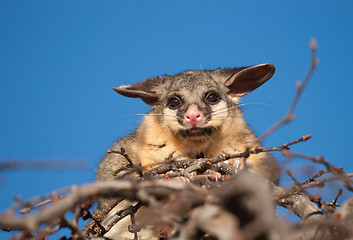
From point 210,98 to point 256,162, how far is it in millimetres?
1266

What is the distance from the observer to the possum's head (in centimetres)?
564

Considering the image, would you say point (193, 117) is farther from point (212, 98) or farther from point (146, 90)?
point (146, 90)

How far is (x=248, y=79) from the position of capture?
256 inches

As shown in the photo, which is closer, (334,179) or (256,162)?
(334,179)

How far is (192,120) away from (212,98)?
81 centimetres

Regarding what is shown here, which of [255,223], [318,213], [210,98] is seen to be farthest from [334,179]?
[210,98]

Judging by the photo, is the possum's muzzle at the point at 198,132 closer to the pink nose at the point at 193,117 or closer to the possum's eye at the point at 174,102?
the pink nose at the point at 193,117

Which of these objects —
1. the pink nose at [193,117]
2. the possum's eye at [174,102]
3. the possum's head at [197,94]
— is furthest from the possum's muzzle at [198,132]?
the possum's eye at [174,102]

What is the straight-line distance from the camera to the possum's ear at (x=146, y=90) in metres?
6.21

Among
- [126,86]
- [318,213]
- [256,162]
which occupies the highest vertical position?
[126,86]

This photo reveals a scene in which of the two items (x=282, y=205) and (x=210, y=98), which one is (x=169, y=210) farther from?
(x=210, y=98)

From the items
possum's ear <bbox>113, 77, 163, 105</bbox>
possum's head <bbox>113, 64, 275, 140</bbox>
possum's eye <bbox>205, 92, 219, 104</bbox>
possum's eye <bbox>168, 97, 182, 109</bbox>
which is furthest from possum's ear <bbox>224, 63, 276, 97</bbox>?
possum's ear <bbox>113, 77, 163, 105</bbox>

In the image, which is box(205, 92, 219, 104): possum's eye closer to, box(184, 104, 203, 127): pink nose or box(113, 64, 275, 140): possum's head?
box(113, 64, 275, 140): possum's head

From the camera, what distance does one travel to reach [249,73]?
630cm
